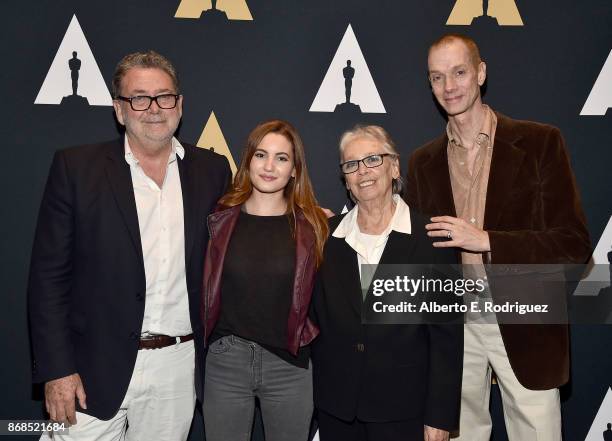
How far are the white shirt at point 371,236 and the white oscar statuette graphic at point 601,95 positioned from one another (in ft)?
4.82

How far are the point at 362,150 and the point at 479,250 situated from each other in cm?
63

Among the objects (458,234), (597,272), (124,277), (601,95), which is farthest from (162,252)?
(601,95)

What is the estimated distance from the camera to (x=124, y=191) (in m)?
2.27

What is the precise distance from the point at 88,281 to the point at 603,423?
2.80m

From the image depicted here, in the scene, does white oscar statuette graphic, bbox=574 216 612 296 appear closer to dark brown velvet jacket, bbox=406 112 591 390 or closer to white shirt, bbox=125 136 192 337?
dark brown velvet jacket, bbox=406 112 591 390

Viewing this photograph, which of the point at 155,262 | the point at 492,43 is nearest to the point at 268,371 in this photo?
the point at 155,262

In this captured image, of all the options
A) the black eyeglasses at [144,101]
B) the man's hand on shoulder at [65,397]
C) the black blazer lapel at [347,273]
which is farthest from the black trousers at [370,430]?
the black eyeglasses at [144,101]

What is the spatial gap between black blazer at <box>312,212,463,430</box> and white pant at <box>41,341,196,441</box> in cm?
59

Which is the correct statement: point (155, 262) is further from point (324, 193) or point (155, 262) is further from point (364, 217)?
point (324, 193)

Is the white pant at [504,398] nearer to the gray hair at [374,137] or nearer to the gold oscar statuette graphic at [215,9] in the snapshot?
the gray hair at [374,137]

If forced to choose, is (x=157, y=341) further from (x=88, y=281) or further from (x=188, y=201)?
(x=188, y=201)

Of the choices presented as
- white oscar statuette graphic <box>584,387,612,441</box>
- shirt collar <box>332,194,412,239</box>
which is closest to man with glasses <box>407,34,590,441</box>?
shirt collar <box>332,194,412,239</box>

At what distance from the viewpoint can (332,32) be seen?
305 cm

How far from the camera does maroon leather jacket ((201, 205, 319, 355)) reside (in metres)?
2.30
